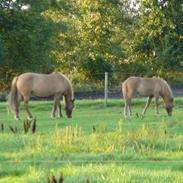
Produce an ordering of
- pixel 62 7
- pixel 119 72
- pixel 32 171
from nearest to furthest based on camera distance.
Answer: pixel 32 171, pixel 119 72, pixel 62 7

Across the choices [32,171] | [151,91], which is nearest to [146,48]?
[151,91]

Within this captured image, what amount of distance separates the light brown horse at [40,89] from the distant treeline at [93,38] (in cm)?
1387

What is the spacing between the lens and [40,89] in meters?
27.5

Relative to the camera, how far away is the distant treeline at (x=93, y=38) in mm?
43656

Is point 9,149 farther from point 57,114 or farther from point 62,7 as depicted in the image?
point 62,7

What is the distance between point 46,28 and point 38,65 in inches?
111

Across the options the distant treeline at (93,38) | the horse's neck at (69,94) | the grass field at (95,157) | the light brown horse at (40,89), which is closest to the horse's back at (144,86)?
the horse's neck at (69,94)

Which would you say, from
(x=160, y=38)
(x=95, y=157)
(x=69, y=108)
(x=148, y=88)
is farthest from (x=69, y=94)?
(x=160, y=38)

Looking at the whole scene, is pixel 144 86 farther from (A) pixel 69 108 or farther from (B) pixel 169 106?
(A) pixel 69 108

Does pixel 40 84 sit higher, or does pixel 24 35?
pixel 24 35

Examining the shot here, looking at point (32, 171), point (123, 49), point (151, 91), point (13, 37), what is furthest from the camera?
point (123, 49)

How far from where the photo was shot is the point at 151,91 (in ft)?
97.1

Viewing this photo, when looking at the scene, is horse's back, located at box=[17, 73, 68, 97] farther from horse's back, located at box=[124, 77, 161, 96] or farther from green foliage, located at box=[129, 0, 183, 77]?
green foliage, located at box=[129, 0, 183, 77]

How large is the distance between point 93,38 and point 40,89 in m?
29.9
